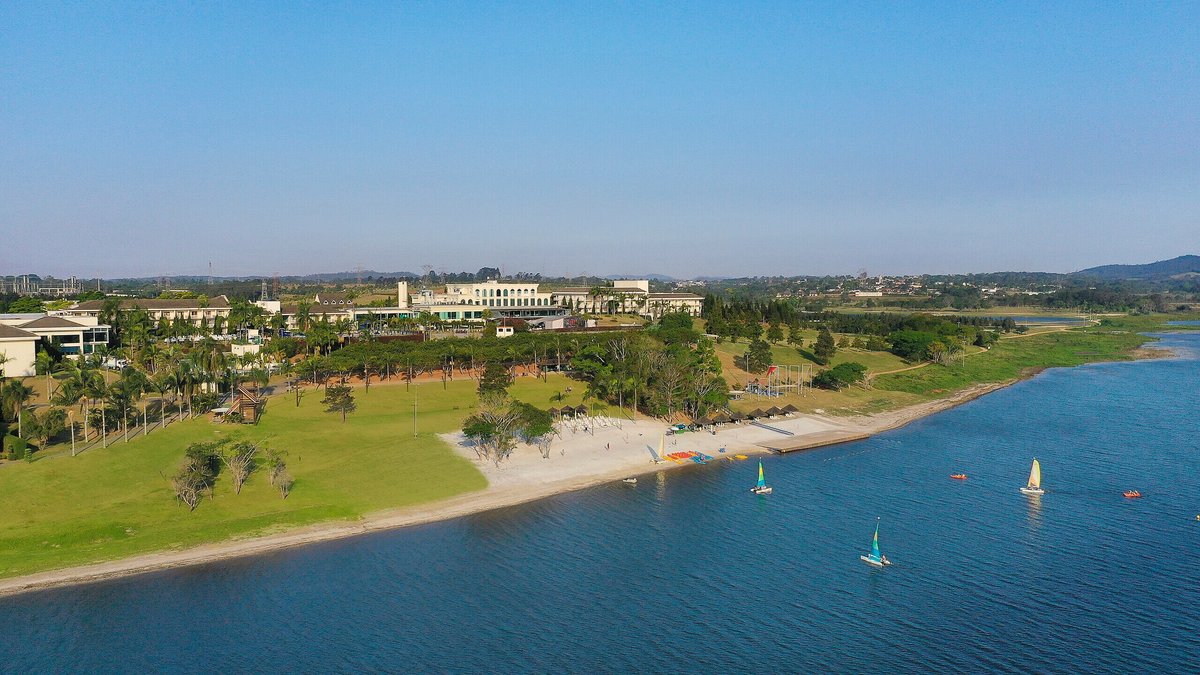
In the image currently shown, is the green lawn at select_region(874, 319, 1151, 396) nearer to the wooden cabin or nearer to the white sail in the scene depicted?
the white sail

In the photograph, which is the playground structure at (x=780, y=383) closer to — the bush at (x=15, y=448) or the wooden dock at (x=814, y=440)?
the wooden dock at (x=814, y=440)

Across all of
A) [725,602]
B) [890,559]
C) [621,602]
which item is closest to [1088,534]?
[890,559]

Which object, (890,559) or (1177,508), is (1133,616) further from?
(1177,508)

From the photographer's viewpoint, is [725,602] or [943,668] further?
[725,602]

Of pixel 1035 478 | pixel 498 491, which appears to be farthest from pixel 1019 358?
pixel 498 491

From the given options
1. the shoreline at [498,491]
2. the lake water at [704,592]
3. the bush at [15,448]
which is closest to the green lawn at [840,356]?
the shoreline at [498,491]

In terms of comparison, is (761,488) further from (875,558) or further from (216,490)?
(216,490)
